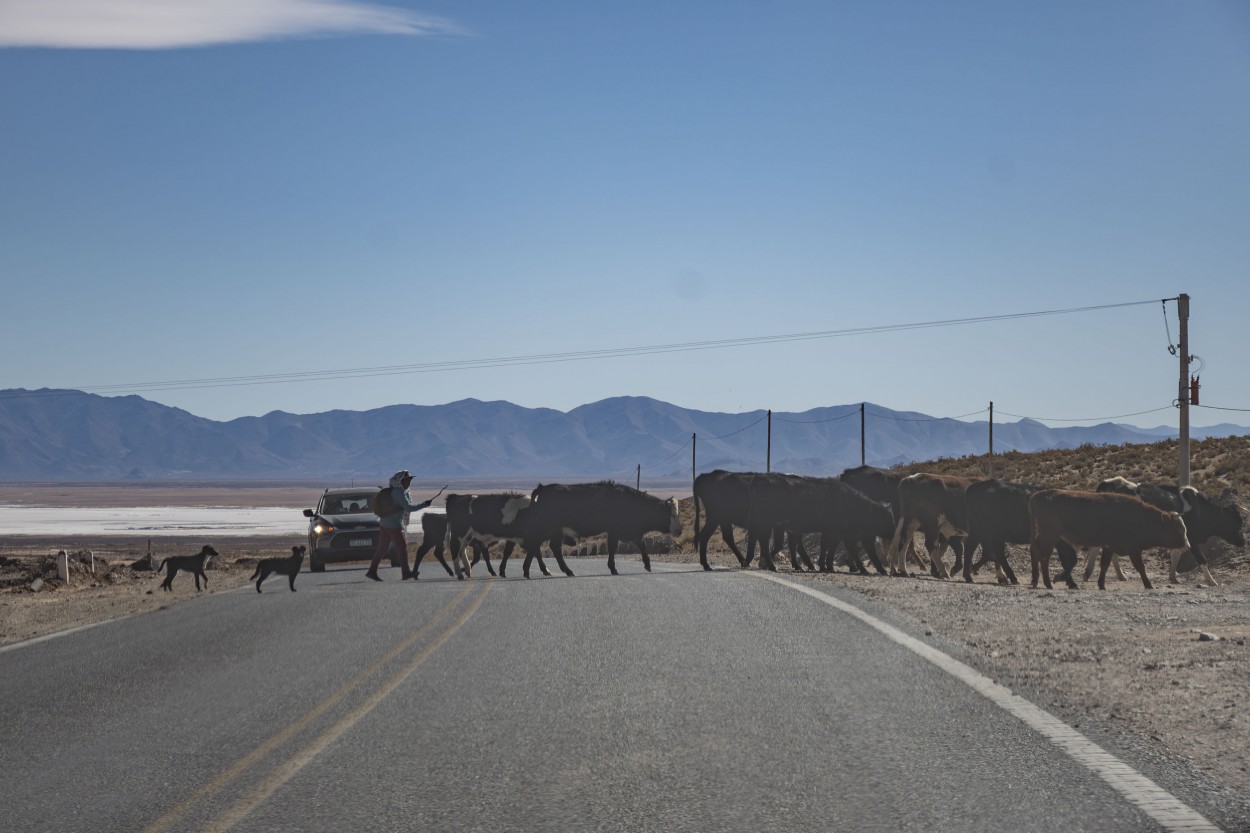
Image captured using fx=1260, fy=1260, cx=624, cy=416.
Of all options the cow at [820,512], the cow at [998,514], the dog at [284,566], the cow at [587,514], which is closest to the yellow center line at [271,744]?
the dog at [284,566]

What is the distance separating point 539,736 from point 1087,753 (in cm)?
322

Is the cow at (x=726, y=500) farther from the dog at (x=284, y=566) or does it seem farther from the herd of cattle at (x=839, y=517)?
the dog at (x=284, y=566)

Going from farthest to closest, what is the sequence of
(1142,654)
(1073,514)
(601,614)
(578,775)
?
(1073,514) < (601,614) < (1142,654) < (578,775)

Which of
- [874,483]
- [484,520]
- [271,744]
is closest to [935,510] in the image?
[874,483]

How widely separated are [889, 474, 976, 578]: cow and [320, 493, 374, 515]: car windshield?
12.8 m

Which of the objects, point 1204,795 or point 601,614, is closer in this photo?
point 1204,795

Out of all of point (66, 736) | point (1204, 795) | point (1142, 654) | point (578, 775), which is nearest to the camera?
point (1204, 795)

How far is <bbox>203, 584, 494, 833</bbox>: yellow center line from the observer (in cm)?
607

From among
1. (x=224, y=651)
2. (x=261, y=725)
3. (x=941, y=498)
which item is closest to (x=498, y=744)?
(x=261, y=725)

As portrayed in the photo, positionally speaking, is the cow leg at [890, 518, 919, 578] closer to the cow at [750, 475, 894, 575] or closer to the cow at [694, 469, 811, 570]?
the cow at [750, 475, 894, 575]

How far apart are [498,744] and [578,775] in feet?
3.17

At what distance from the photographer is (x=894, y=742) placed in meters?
7.46

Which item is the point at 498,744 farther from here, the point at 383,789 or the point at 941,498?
the point at 941,498

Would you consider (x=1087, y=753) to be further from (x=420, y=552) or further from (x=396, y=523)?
(x=420, y=552)
